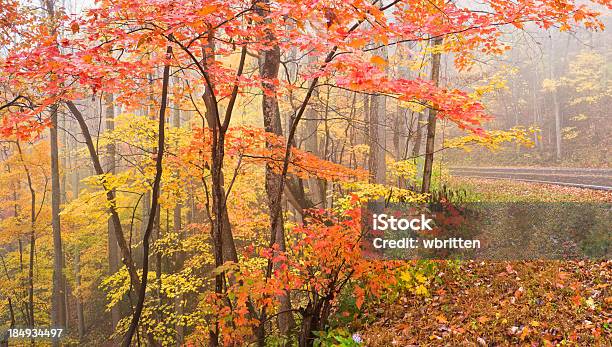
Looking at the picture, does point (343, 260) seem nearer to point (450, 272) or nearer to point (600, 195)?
point (450, 272)

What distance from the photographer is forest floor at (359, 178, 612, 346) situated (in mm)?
3986

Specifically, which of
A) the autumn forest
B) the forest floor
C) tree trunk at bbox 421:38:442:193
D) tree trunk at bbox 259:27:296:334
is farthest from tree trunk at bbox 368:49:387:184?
the forest floor

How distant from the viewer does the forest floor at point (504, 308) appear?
3986 millimetres

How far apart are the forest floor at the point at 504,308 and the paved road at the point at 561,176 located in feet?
27.0

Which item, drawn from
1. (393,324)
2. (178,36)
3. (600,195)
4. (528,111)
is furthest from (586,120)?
(178,36)

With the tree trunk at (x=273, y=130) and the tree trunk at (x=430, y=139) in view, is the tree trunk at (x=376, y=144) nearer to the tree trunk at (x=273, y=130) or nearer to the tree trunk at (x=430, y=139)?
the tree trunk at (x=430, y=139)

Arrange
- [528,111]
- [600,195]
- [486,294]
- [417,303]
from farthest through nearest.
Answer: [528,111]
[600,195]
[417,303]
[486,294]

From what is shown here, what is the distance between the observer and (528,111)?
3111cm

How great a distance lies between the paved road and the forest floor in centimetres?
823

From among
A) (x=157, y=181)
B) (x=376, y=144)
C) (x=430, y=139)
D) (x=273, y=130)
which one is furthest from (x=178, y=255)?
(x=157, y=181)

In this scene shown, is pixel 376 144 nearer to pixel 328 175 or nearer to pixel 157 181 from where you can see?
pixel 328 175

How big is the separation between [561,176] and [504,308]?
15.4 m

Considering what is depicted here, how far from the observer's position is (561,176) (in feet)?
56.1

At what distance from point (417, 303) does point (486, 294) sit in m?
0.99
